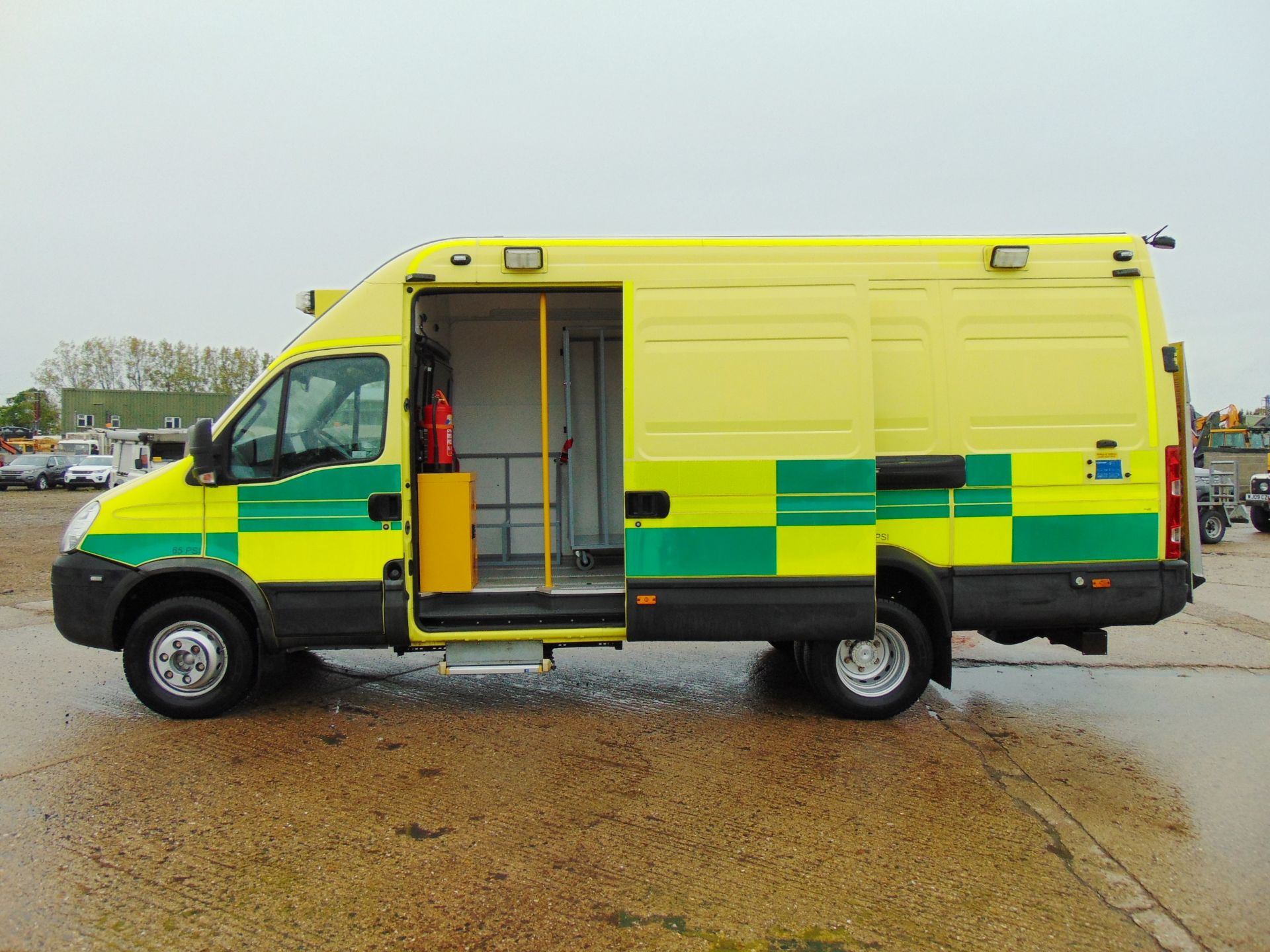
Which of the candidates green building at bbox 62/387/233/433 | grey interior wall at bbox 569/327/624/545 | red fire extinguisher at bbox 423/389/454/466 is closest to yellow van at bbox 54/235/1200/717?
red fire extinguisher at bbox 423/389/454/466

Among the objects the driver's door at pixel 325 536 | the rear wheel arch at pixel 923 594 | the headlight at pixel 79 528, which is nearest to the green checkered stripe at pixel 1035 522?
the rear wheel arch at pixel 923 594

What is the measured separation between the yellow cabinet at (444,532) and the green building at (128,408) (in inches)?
2411

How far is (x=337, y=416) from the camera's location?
4977 millimetres

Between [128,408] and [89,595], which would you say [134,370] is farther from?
[89,595]

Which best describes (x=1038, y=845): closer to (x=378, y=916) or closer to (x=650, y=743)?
(x=650, y=743)

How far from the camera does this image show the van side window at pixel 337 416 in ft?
16.2

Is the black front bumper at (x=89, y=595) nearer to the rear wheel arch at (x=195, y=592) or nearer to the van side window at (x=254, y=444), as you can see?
the rear wheel arch at (x=195, y=592)

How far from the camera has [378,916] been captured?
9.98ft

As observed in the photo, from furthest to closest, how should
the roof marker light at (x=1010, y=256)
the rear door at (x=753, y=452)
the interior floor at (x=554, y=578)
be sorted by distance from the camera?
1. the interior floor at (x=554, y=578)
2. the roof marker light at (x=1010, y=256)
3. the rear door at (x=753, y=452)

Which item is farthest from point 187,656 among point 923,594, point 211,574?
point 923,594

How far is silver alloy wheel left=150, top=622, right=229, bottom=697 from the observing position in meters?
4.95

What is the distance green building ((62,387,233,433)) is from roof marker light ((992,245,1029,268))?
206ft

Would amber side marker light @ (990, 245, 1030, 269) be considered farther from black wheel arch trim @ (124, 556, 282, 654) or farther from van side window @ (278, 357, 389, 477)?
black wheel arch trim @ (124, 556, 282, 654)

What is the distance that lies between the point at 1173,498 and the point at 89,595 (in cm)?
629
